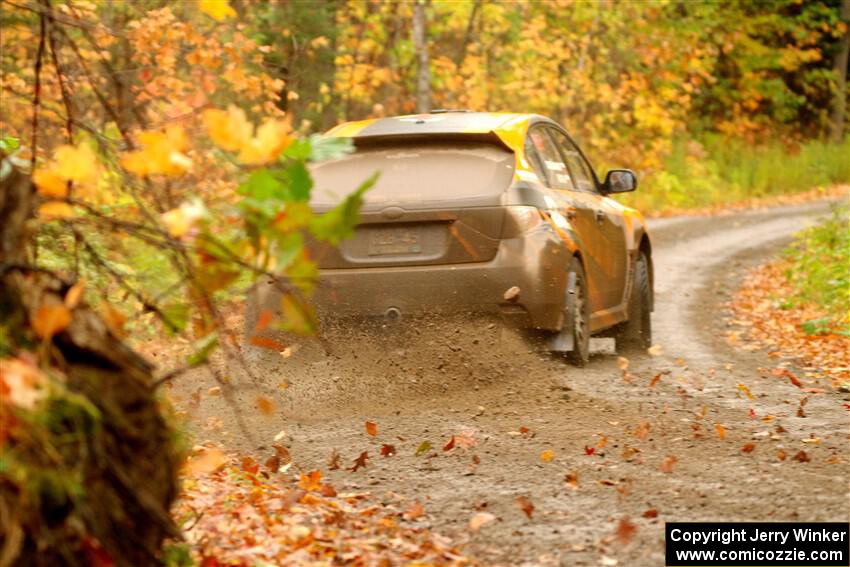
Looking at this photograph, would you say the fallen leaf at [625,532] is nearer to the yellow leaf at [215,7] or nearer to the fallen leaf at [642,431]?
the fallen leaf at [642,431]

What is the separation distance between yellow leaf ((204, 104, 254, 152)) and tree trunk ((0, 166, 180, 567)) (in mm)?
512

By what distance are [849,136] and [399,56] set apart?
17281 mm

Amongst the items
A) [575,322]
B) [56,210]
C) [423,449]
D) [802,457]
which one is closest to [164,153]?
[56,210]

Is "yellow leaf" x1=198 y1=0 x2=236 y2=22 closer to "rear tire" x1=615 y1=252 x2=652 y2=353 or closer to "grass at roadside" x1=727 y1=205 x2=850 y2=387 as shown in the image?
"grass at roadside" x1=727 y1=205 x2=850 y2=387

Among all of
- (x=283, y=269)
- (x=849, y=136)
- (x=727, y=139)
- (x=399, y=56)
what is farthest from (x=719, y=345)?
(x=849, y=136)

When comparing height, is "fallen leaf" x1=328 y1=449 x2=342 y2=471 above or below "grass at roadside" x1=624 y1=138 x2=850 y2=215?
A: above

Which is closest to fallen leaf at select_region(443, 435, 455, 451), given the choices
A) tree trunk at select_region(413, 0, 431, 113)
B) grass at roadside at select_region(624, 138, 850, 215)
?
tree trunk at select_region(413, 0, 431, 113)

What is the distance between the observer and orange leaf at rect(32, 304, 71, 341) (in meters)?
3.19

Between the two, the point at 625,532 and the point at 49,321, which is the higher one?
the point at 49,321

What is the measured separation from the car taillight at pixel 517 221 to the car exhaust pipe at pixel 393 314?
2.67 feet

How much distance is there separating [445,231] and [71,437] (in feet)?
17.6

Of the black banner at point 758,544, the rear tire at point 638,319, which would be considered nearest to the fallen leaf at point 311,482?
the black banner at point 758,544

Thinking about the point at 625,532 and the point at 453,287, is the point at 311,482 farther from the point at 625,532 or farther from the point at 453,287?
the point at 453,287

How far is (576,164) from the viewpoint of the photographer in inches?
408
